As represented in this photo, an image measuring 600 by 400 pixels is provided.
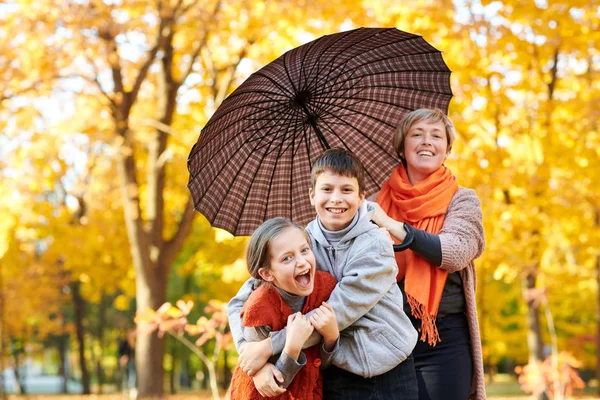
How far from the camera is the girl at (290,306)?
2.08 metres

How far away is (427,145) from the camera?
2791 millimetres

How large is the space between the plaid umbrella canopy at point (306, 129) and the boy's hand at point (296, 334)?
1003 millimetres

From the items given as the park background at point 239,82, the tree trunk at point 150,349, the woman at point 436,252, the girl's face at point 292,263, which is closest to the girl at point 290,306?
the girl's face at point 292,263

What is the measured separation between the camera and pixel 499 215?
9430mm

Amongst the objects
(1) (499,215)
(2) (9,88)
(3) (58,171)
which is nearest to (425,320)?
(1) (499,215)

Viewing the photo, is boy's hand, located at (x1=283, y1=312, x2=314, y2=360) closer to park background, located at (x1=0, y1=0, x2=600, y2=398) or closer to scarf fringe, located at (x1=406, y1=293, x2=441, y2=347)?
scarf fringe, located at (x1=406, y1=293, x2=441, y2=347)

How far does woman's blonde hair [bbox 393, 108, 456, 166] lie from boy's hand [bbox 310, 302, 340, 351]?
1006mm

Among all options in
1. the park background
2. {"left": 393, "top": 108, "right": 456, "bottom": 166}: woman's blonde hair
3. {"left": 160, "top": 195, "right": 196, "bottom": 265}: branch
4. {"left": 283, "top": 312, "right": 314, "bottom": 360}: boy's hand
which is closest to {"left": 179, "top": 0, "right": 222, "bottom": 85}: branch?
the park background

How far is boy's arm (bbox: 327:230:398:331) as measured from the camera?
83.6 inches

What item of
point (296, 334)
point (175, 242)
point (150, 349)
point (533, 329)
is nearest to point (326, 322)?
point (296, 334)

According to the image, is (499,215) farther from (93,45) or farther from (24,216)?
(24,216)

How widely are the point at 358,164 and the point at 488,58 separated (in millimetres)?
7445

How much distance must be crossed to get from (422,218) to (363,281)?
732 millimetres

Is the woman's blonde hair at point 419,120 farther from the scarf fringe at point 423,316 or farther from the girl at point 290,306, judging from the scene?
the girl at point 290,306
